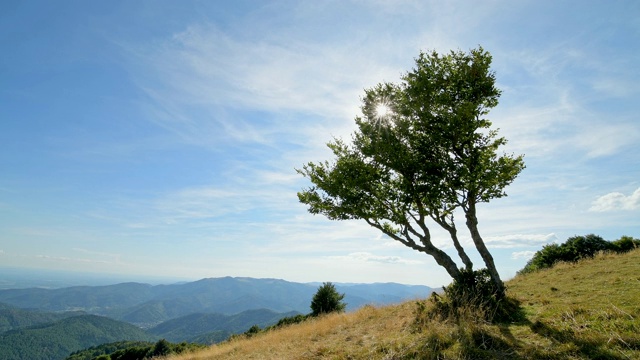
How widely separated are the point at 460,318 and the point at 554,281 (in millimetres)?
10580

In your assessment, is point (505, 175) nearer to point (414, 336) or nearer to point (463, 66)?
point (463, 66)

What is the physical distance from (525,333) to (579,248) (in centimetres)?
2568

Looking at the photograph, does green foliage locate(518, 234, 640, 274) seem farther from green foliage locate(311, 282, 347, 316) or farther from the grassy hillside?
green foliage locate(311, 282, 347, 316)

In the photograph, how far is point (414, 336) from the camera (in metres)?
11.1

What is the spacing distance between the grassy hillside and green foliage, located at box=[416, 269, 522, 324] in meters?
0.50

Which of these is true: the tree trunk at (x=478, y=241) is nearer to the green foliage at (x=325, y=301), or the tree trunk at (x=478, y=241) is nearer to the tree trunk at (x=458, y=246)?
the tree trunk at (x=458, y=246)

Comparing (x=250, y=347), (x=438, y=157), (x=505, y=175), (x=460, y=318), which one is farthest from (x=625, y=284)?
(x=250, y=347)

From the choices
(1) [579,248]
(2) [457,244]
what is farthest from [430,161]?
(1) [579,248]

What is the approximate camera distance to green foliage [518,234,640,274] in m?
28.0

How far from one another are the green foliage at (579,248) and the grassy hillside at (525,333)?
13.3 m

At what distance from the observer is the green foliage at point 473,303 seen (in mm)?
12039

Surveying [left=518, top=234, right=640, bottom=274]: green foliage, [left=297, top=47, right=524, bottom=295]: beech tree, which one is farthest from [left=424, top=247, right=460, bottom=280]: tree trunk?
[left=518, top=234, right=640, bottom=274]: green foliage

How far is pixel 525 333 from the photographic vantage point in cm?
978

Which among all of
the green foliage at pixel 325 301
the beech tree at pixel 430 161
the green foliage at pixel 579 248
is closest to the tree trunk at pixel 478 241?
the beech tree at pixel 430 161
